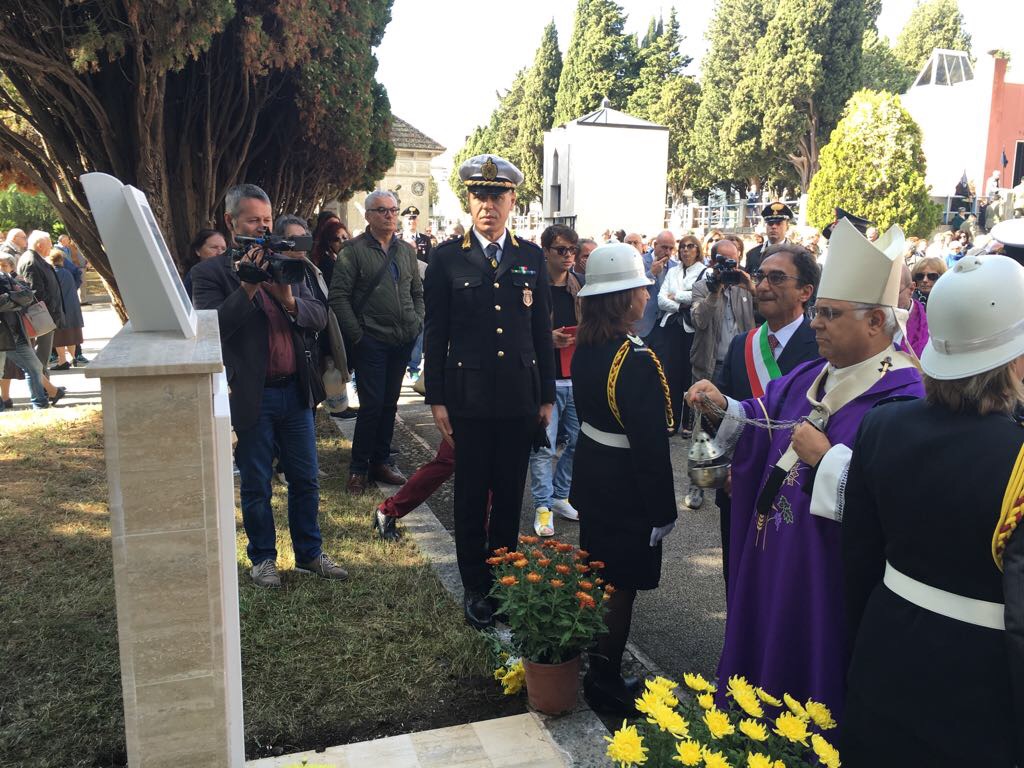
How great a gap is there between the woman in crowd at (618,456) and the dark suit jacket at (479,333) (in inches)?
22.8

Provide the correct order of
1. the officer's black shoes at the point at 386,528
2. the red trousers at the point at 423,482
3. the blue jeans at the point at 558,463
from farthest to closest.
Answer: the blue jeans at the point at 558,463 < the officer's black shoes at the point at 386,528 < the red trousers at the point at 423,482

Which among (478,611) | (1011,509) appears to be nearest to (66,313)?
(478,611)

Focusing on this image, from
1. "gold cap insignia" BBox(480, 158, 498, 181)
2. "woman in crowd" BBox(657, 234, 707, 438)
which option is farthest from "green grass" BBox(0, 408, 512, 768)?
"woman in crowd" BBox(657, 234, 707, 438)

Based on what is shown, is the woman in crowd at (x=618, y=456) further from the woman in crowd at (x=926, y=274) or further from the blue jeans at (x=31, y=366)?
the blue jeans at (x=31, y=366)

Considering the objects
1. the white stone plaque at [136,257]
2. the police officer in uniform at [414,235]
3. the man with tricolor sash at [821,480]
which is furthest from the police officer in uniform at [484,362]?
the police officer in uniform at [414,235]

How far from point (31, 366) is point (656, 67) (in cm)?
4854

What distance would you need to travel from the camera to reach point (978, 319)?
1787 millimetres

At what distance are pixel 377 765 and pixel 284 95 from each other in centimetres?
883

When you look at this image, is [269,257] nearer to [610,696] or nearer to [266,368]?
[266,368]

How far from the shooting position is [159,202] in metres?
7.66

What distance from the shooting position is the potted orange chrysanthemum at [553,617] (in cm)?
316

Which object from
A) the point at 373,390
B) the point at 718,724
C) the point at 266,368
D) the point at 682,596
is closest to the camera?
the point at 718,724

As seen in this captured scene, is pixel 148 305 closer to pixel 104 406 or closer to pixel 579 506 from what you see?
pixel 104 406

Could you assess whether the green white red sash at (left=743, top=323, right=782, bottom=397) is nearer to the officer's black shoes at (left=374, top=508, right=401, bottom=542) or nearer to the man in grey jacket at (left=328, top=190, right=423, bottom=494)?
the officer's black shoes at (left=374, top=508, right=401, bottom=542)
